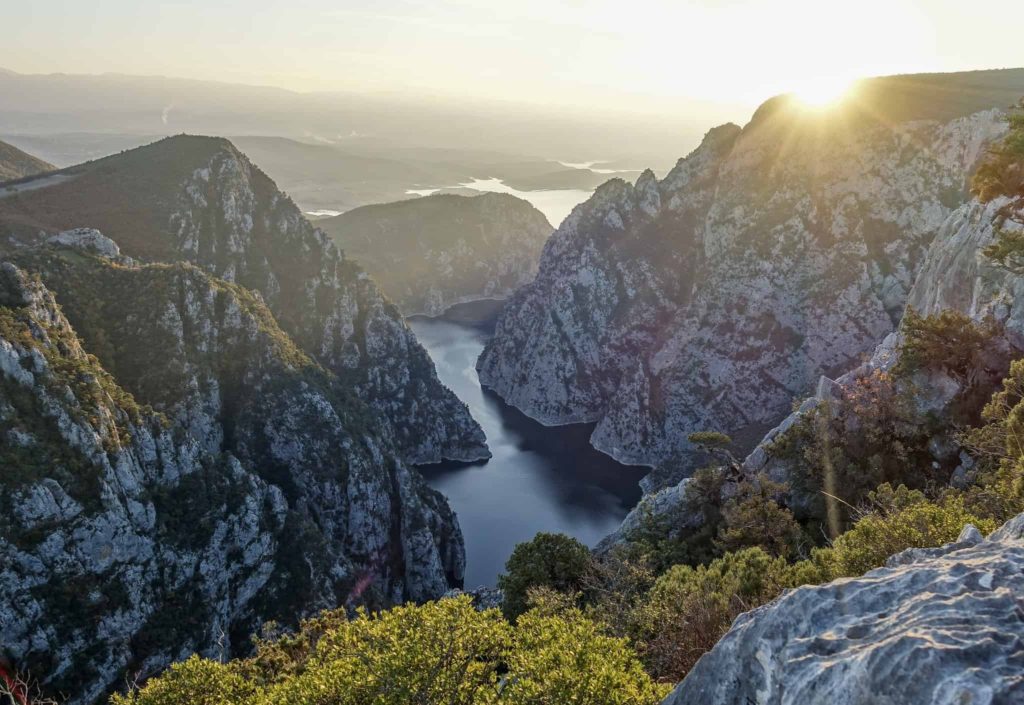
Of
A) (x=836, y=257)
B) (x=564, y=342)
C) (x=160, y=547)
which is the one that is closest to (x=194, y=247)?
(x=160, y=547)

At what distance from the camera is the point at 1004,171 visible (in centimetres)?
3188

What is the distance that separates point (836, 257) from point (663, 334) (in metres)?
37.2

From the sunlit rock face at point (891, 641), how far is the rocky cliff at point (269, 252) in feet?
349

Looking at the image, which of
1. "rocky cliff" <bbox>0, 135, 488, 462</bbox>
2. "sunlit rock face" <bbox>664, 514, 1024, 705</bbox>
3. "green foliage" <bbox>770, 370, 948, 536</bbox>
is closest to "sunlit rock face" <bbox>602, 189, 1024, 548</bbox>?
"green foliage" <bbox>770, 370, 948, 536</bbox>

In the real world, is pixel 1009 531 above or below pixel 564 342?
above

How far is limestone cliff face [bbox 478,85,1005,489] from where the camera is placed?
114000mm

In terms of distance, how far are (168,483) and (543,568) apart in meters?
38.6

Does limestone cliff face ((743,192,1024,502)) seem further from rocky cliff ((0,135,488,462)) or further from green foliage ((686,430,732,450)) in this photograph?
rocky cliff ((0,135,488,462))

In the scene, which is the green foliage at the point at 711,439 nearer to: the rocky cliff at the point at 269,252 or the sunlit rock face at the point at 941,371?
the sunlit rock face at the point at 941,371

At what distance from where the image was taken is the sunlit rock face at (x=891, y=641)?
11117mm

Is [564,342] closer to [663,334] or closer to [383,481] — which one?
[663,334]

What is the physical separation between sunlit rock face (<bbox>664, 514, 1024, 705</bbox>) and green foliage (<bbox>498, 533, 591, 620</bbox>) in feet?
108

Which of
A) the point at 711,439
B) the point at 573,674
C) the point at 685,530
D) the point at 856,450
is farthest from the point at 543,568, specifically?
the point at 573,674

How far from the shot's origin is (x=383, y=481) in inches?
3708
